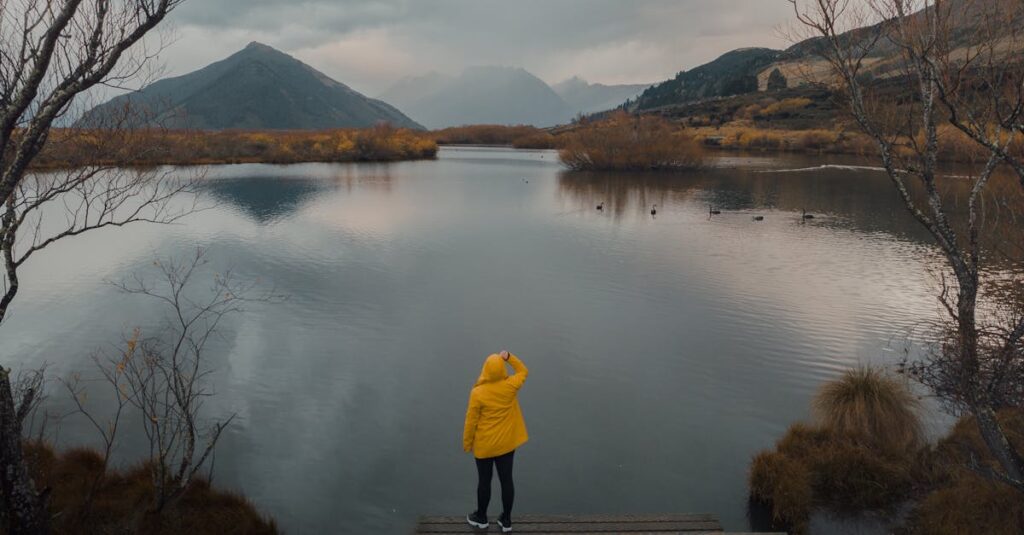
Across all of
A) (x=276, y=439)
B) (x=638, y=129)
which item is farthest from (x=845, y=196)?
(x=276, y=439)

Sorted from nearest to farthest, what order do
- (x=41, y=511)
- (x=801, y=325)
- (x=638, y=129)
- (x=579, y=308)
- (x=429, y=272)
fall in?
(x=41, y=511), (x=801, y=325), (x=579, y=308), (x=429, y=272), (x=638, y=129)

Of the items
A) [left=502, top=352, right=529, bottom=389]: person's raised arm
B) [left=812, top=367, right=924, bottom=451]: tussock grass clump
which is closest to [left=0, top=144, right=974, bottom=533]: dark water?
[left=812, top=367, right=924, bottom=451]: tussock grass clump

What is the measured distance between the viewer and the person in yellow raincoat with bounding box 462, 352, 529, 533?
6.74m

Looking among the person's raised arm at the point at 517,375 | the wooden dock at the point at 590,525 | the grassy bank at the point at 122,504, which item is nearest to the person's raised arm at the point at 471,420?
the person's raised arm at the point at 517,375

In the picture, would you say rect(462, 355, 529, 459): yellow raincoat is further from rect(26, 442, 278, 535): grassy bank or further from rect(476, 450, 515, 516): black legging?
rect(26, 442, 278, 535): grassy bank

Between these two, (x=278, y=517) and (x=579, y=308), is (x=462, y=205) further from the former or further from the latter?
(x=278, y=517)

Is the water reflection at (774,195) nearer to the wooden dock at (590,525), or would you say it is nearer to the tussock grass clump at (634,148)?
the tussock grass clump at (634,148)

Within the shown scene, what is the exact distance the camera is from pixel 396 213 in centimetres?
3688

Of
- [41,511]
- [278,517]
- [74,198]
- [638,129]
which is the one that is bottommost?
[278,517]

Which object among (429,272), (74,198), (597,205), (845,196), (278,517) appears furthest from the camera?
(845,196)

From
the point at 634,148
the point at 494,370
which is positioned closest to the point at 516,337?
the point at 494,370

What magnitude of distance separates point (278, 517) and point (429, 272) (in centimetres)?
Result: 1473

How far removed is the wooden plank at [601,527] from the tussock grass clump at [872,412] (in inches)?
166

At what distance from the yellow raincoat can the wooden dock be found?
1.00 meters
